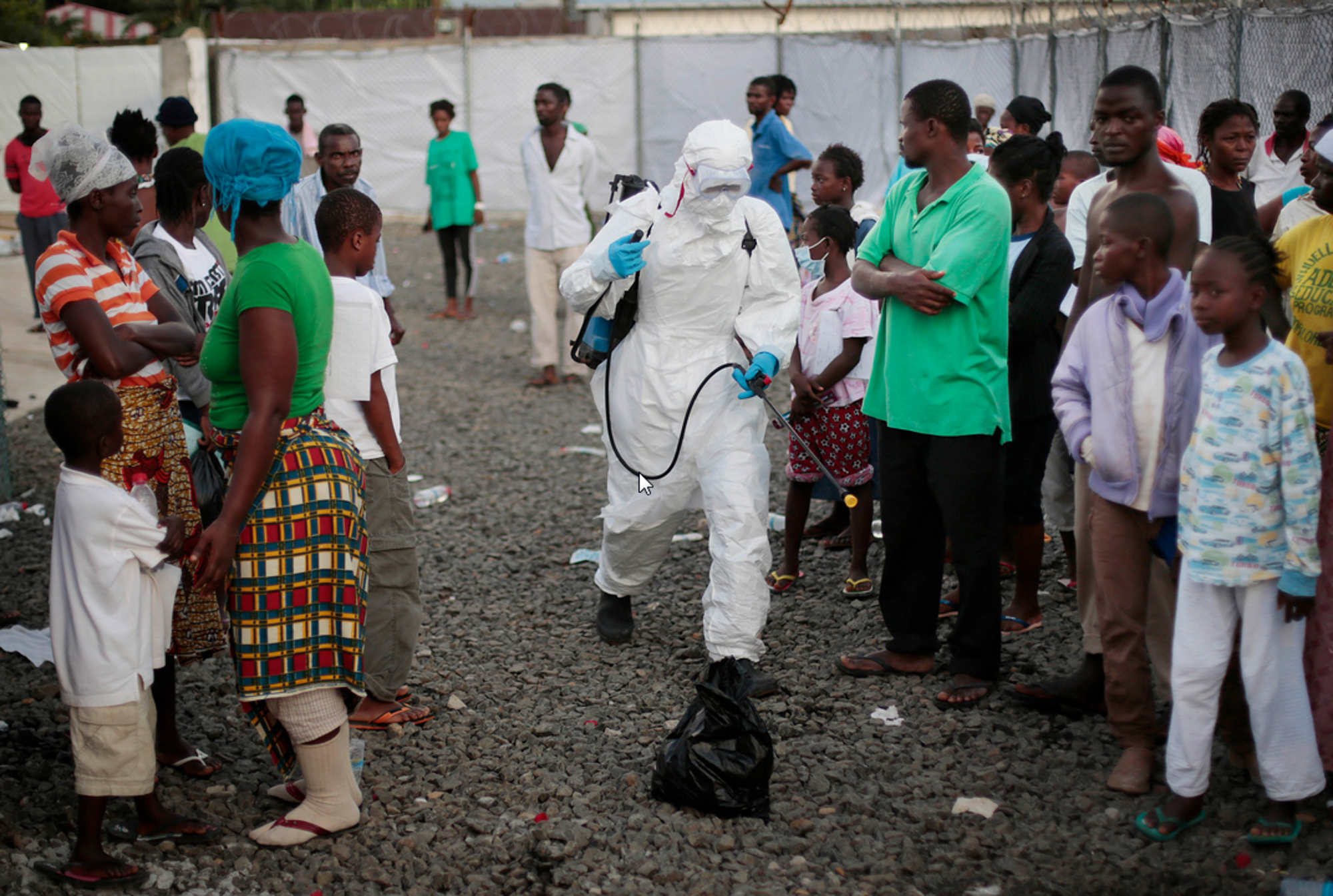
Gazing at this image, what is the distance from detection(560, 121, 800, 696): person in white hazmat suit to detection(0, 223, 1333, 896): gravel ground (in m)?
0.54

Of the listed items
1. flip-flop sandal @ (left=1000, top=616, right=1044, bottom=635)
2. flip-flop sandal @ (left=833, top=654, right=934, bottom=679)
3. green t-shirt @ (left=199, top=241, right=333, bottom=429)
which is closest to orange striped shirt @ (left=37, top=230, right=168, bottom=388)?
green t-shirt @ (left=199, top=241, right=333, bottom=429)

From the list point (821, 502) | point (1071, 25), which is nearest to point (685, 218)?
point (821, 502)

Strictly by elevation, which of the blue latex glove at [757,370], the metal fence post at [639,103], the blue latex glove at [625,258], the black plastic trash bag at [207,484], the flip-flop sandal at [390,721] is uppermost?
the metal fence post at [639,103]

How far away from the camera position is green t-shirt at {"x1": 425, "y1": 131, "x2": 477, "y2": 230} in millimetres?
12547

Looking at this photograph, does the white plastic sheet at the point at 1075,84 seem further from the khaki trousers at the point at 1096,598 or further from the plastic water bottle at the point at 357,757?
the plastic water bottle at the point at 357,757

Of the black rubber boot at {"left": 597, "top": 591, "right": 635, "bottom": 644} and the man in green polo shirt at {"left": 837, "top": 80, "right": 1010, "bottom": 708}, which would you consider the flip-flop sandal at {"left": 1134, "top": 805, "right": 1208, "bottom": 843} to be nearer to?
the man in green polo shirt at {"left": 837, "top": 80, "right": 1010, "bottom": 708}

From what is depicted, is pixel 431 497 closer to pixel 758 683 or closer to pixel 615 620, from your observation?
pixel 615 620

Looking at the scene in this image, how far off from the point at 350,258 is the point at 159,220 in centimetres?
105

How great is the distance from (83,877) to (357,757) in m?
0.92

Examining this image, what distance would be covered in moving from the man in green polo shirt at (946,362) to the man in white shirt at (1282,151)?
3027mm

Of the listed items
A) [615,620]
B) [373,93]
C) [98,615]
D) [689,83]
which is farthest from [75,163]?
[373,93]

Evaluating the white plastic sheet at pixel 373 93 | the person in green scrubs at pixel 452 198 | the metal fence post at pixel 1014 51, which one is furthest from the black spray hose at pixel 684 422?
the white plastic sheet at pixel 373 93

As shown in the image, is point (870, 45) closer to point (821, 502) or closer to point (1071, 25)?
point (1071, 25)

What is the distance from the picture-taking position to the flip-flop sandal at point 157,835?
3637 mm
